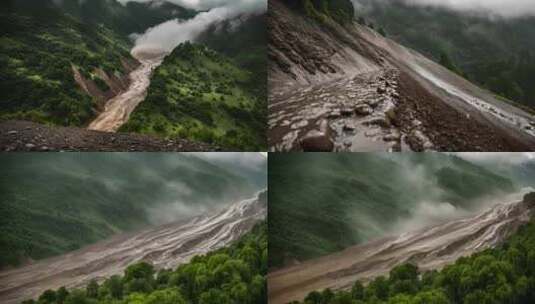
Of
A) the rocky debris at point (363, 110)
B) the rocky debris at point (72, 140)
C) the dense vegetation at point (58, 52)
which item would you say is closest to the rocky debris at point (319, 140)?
the rocky debris at point (363, 110)

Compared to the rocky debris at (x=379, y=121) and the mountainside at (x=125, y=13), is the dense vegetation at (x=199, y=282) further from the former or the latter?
the mountainside at (x=125, y=13)

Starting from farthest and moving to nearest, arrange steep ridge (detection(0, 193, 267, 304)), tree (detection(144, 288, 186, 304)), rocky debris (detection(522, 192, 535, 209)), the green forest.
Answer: the green forest, rocky debris (detection(522, 192, 535, 209)), tree (detection(144, 288, 186, 304)), steep ridge (detection(0, 193, 267, 304))

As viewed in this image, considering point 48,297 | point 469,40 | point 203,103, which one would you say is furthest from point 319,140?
point 48,297

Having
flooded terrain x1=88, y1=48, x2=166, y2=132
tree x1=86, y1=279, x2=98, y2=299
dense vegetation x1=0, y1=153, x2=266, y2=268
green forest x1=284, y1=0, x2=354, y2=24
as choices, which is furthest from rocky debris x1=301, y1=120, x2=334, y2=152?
tree x1=86, y1=279, x2=98, y2=299

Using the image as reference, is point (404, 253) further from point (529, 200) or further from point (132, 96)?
point (132, 96)

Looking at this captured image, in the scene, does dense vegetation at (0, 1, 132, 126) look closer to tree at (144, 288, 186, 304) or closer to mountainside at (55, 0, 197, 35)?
mountainside at (55, 0, 197, 35)

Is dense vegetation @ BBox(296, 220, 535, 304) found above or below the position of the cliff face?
below

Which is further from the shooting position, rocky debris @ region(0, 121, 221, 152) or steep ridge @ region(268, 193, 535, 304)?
steep ridge @ region(268, 193, 535, 304)

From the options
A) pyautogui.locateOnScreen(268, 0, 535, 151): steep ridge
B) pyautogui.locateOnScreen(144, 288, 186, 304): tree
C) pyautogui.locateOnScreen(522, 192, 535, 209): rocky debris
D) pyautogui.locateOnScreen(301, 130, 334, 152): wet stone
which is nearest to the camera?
pyautogui.locateOnScreen(144, 288, 186, 304): tree

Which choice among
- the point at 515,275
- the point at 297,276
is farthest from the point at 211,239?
the point at 515,275
